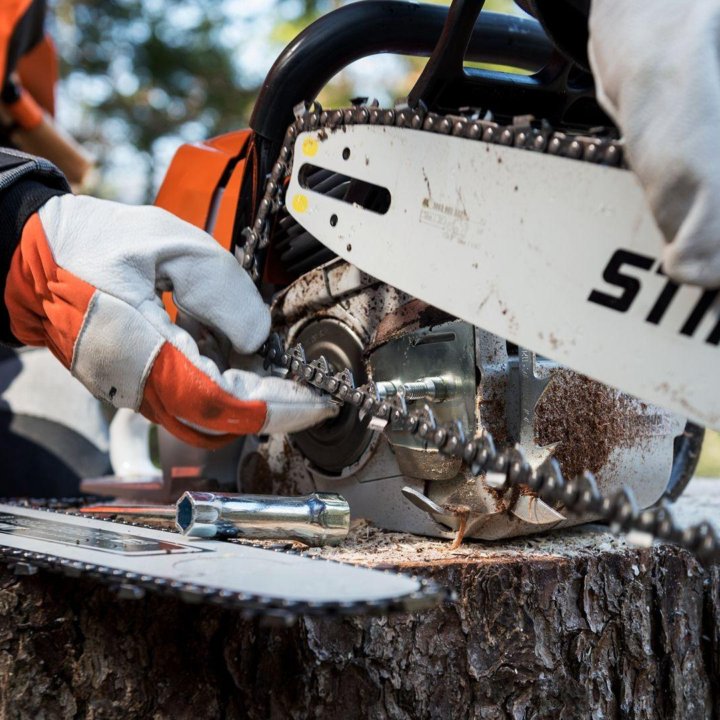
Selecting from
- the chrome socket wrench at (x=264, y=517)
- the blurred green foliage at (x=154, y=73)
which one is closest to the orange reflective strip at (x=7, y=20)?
the chrome socket wrench at (x=264, y=517)

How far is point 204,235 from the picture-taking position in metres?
1.32

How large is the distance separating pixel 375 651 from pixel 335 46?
0.83 metres

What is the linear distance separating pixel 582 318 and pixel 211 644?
0.58 meters

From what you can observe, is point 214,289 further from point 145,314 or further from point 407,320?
point 407,320

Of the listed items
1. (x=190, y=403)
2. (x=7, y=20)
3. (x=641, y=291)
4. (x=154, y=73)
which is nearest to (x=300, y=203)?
(x=190, y=403)

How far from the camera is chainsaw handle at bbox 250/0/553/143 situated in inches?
51.9

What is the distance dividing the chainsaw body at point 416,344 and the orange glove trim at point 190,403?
6.4 inches

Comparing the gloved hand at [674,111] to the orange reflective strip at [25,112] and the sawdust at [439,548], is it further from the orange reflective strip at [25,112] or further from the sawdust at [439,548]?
the orange reflective strip at [25,112]

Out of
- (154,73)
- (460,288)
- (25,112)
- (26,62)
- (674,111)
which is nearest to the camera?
(674,111)

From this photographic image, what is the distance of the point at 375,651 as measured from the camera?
110cm

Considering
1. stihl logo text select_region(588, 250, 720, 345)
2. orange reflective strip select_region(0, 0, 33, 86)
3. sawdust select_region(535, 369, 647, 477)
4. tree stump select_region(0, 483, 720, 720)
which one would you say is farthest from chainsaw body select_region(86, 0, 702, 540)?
orange reflective strip select_region(0, 0, 33, 86)

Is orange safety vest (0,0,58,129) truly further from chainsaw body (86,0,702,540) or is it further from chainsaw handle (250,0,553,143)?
chainsaw handle (250,0,553,143)

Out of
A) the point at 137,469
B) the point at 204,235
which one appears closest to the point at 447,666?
the point at 204,235

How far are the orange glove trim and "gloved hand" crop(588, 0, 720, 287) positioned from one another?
63 centimetres
